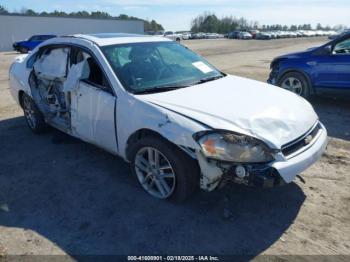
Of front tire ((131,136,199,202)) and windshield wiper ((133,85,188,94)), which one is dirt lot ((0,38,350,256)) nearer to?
front tire ((131,136,199,202))

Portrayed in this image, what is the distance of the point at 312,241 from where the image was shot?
119 inches

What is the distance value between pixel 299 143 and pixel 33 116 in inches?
168

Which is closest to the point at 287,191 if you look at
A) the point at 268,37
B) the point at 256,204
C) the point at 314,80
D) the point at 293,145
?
the point at 256,204

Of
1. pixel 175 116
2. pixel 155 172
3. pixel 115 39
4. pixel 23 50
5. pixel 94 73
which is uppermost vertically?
pixel 115 39

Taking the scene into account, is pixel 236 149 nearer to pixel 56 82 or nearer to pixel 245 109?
pixel 245 109

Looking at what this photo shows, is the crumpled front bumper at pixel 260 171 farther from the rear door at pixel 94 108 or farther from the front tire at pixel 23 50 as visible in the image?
the front tire at pixel 23 50

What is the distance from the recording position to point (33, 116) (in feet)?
18.9

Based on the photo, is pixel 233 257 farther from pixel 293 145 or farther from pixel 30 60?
pixel 30 60

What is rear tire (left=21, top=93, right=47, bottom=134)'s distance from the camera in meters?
5.65

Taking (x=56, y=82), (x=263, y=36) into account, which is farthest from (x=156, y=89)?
(x=263, y=36)

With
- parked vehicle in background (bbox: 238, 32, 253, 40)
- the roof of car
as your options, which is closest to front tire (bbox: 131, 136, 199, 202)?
the roof of car

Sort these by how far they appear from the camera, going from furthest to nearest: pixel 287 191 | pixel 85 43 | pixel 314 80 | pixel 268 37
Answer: pixel 268 37 < pixel 314 80 < pixel 85 43 < pixel 287 191

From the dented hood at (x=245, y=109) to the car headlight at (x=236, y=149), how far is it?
2.6 inches

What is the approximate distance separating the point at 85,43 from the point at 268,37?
64180 mm
